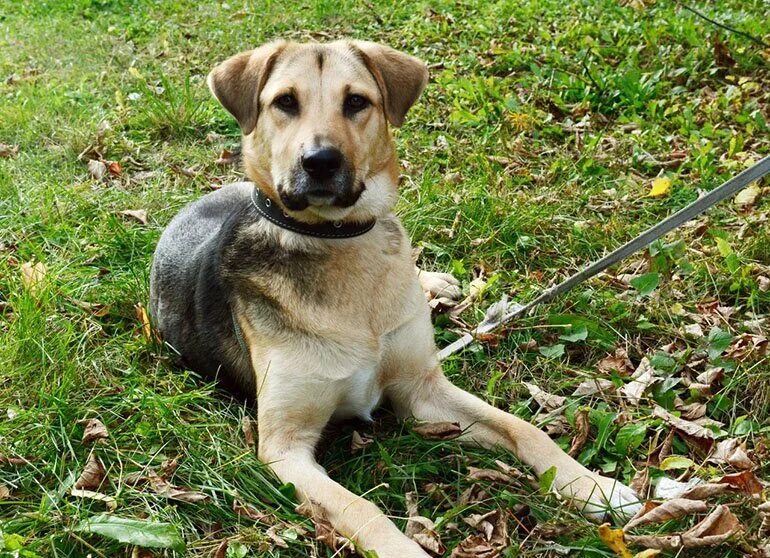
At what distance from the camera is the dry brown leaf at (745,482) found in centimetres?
317

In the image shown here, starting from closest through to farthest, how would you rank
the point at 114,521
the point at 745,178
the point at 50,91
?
1. the point at 114,521
2. the point at 745,178
3. the point at 50,91

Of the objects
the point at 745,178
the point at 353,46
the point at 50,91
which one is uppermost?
the point at 353,46

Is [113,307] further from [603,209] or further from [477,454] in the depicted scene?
[603,209]

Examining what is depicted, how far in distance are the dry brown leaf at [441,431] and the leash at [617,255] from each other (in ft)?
1.80

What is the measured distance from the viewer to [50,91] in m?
8.23

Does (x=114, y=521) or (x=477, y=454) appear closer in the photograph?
(x=114, y=521)

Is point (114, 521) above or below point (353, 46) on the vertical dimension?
below

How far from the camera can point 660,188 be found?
5.54 meters

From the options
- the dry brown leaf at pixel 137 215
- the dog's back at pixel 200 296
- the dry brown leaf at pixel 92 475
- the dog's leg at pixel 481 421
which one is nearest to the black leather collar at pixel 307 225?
the dog's back at pixel 200 296

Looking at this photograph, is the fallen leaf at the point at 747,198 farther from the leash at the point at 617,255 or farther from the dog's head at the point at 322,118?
the dog's head at the point at 322,118

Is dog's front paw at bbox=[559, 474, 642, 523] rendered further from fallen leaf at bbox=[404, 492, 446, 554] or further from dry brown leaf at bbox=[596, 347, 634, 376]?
A: dry brown leaf at bbox=[596, 347, 634, 376]

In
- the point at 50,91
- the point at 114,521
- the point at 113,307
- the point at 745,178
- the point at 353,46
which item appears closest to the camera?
the point at 114,521

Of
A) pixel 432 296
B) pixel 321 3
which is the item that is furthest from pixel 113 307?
pixel 321 3

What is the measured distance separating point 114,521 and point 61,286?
6.64 ft
